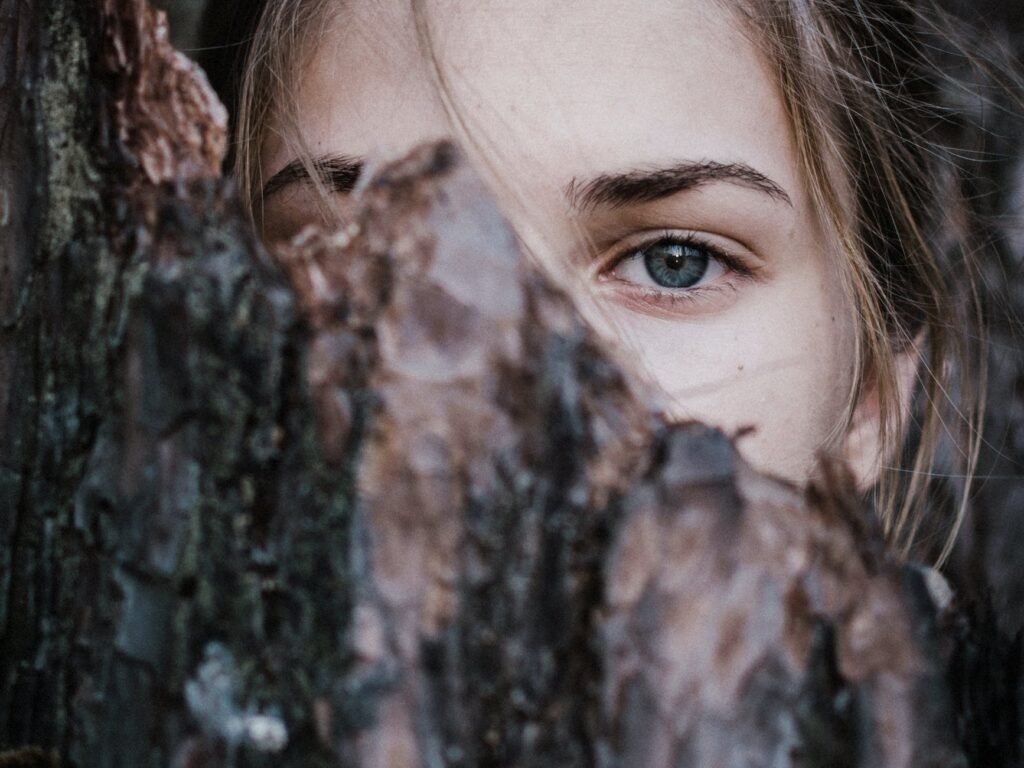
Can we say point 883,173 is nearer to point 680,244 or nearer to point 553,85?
point 680,244

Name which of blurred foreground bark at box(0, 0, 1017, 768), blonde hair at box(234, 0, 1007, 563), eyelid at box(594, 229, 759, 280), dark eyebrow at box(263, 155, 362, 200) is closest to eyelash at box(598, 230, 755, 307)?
eyelid at box(594, 229, 759, 280)

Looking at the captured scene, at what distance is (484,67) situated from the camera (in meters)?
0.87

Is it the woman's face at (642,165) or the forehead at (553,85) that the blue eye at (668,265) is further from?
the forehead at (553,85)

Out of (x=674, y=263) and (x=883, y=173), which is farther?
(x=883, y=173)

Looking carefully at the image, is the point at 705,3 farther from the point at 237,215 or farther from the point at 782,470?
the point at 237,215

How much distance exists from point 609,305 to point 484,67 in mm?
248

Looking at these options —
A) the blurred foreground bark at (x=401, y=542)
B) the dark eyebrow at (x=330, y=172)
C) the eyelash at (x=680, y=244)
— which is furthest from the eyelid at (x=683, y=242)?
the blurred foreground bark at (x=401, y=542)

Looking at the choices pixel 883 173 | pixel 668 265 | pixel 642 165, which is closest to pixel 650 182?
pixel 642 165

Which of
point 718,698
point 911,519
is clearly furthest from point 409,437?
point 911,519

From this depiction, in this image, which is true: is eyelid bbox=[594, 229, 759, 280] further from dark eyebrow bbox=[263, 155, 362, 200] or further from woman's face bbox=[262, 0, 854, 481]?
dark eyebrow bbox=[263, 155, 362, 200]

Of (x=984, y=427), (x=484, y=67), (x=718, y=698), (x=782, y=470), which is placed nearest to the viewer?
(x=718, y=698)

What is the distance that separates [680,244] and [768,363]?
153 millimetres

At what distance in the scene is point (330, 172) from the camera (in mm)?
933

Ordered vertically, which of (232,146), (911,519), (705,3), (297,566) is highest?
(705,3)
